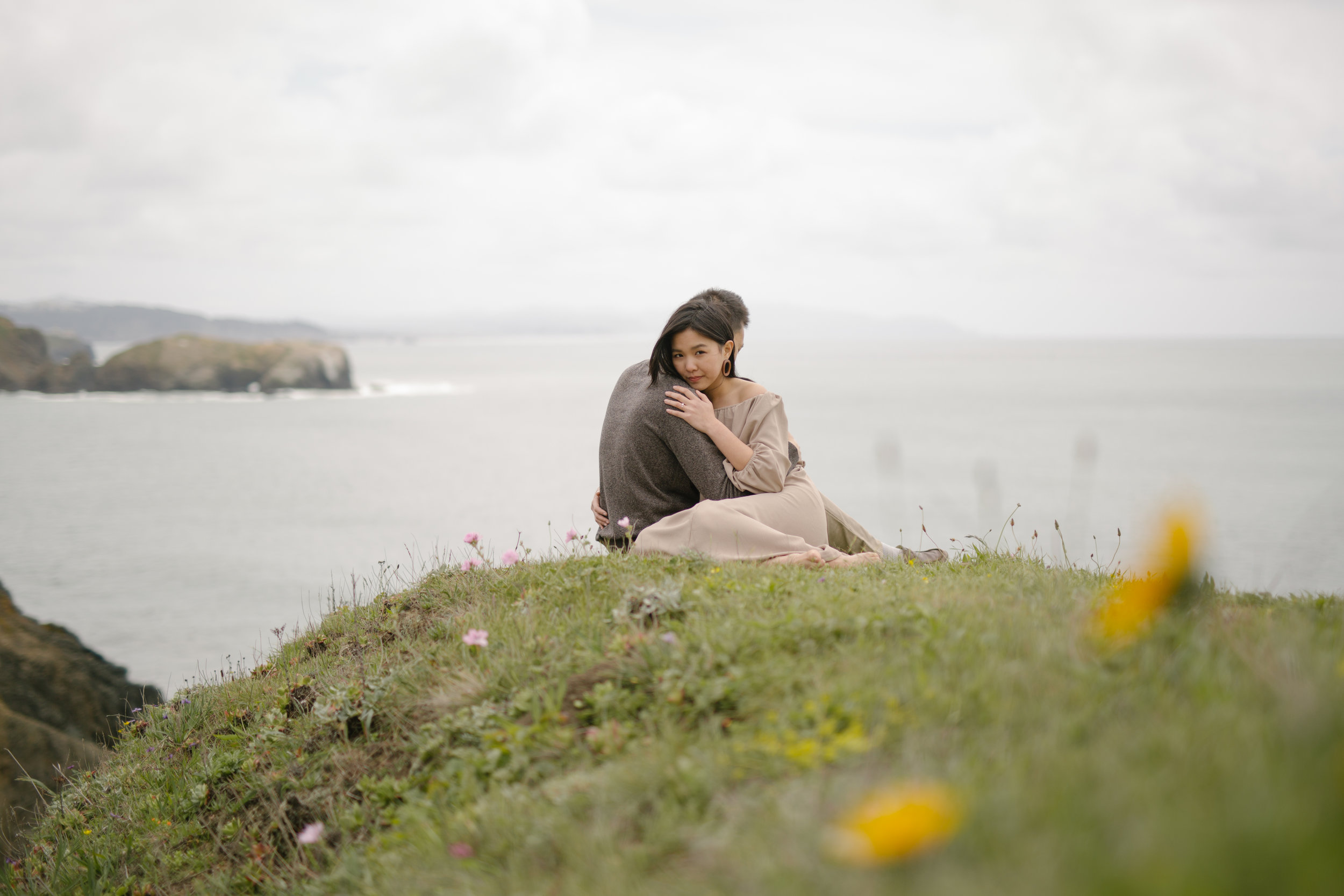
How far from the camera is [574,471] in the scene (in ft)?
175

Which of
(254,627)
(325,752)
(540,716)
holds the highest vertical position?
(540,716)

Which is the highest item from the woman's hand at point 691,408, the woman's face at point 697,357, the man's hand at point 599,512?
the woman's face at point 697,357

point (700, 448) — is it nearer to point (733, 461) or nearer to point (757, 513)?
point (733, 461)

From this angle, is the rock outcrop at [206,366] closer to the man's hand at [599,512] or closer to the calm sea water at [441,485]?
the calm sea water at [441,485]

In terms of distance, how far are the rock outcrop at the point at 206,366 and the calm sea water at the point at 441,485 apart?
2208 mm

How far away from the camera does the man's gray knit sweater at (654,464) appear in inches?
261

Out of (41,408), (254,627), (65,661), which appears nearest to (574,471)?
(254,627)

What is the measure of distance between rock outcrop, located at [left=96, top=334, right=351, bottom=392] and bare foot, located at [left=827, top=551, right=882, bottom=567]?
97.8 meters

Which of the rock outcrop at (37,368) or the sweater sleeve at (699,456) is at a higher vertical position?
the rock outcrop at (37,368)

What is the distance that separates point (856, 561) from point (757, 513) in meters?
0.87

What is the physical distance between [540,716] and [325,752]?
1362 mm

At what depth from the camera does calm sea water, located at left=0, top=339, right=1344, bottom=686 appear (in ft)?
74.6

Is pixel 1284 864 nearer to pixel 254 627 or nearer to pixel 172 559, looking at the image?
pixel 254 627

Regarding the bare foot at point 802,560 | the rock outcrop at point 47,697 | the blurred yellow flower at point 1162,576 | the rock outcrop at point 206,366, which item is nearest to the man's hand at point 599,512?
the bare foot at point 802,560
